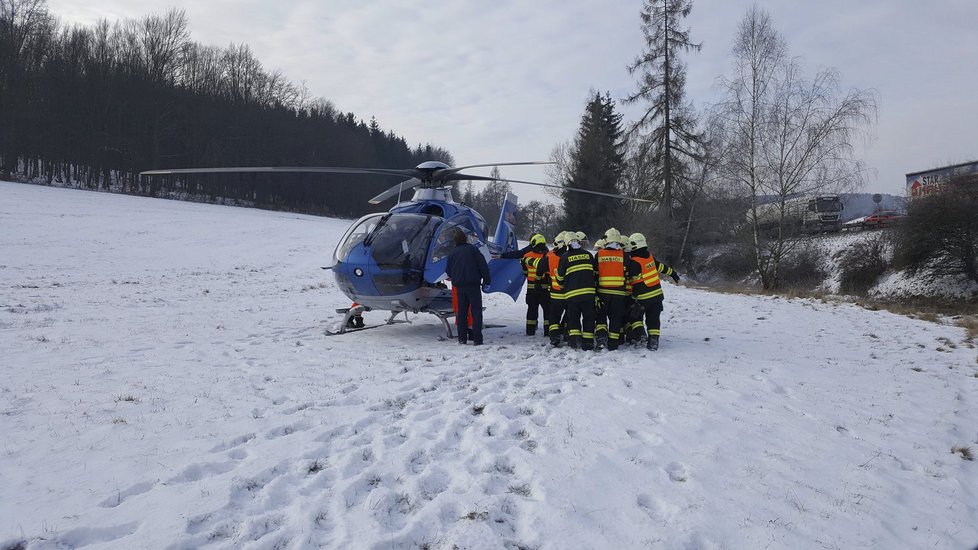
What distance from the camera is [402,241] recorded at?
29.3 feet

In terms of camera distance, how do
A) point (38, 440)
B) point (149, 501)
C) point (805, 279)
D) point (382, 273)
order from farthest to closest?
point (805, 279) < point (382, 273) < point (38, 440) < point (149, 501)

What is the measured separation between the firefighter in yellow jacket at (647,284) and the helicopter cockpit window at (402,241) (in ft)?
11.7

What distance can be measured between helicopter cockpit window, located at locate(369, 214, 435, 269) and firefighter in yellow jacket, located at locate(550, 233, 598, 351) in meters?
2.42

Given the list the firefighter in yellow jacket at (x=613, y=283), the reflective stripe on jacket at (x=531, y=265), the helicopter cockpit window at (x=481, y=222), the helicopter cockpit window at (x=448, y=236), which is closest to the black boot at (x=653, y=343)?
the firefighter in yellow jacket at (x=613, y=283)

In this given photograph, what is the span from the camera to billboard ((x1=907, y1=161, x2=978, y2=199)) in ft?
69.1

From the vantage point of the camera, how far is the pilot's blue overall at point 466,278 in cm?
880

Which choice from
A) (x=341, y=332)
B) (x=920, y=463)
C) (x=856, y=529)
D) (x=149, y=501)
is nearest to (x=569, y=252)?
(x=341, y=332)

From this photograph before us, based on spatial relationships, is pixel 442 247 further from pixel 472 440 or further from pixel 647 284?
pixel 472 440

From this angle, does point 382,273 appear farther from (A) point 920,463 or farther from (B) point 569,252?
(A) point 920,463

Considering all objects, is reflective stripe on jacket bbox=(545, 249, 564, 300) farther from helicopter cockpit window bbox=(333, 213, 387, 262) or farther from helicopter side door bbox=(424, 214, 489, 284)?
helicopter cockpit window bbox=(333, 213, 387, 262)

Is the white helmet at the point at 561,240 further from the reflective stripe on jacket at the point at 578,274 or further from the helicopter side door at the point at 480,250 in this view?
the helicopter side door at the point at 480,250

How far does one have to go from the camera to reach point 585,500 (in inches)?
136

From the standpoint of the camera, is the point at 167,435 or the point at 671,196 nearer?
the point at 167,435

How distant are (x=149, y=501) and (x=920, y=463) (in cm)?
577
